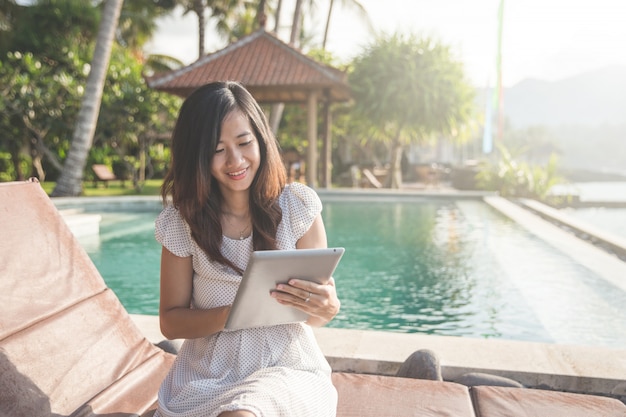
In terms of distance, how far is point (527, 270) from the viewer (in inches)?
229

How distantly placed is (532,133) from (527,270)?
84.4 metres

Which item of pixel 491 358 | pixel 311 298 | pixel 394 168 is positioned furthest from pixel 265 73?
pixel 311 298

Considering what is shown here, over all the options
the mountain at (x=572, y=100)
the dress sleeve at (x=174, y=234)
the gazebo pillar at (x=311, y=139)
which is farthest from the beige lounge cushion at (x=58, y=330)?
the mountain at (x=572, y=100)

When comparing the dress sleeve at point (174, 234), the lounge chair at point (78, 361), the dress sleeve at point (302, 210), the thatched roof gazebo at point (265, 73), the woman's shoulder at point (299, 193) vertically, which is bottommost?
the lounge chair at point (78, 361)

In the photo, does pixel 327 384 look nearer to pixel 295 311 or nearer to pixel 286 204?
pixel 295 311

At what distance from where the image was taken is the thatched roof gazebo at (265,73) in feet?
43.4

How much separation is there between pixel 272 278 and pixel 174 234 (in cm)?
43

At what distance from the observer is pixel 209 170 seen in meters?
1.63

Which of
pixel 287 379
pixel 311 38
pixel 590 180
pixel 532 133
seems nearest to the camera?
pixel 287 379

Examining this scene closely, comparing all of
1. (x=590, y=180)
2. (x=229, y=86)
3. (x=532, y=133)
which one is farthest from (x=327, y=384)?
(x=532, y=133)

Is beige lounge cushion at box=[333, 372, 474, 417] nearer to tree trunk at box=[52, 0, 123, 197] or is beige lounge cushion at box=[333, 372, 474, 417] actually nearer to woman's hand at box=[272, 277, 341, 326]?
woman's hand at box=[272, 277, 341, 326]

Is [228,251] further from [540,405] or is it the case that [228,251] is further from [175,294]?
[540,405]

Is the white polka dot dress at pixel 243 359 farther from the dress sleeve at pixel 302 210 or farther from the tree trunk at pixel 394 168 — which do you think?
the tree trunk at pixel 394 168

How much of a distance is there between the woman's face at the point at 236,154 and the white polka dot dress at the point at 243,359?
0.15 meters
